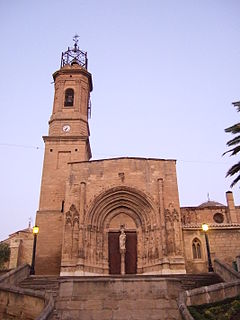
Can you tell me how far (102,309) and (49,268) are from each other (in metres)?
12.4

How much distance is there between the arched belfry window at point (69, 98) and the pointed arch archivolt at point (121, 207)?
10538mm

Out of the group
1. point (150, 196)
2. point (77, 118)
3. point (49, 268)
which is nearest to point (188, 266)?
point (150, 196)

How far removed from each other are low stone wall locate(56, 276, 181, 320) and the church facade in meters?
7.66

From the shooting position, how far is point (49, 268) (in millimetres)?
23203

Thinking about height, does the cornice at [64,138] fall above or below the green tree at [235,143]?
above

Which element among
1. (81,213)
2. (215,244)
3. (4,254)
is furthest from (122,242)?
(4,254)

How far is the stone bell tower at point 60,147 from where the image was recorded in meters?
24.0

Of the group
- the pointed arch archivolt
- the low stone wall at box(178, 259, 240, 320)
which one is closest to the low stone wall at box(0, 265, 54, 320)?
the low stone wall at box(178, 259, 240, 320)

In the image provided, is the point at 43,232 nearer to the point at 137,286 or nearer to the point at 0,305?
the point at 0,305

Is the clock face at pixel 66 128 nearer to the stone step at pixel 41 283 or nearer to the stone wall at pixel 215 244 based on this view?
the stone wall at pixel 215 244

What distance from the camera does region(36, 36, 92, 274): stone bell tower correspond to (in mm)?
23969

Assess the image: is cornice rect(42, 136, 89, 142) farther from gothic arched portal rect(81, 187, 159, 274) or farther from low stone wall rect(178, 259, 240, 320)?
low stone wall rect(178, 259, 240, 320)

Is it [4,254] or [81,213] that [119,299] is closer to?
[81,213]

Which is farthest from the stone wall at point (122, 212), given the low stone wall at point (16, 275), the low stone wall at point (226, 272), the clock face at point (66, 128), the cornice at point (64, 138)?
the clock face at point (66, 128)
